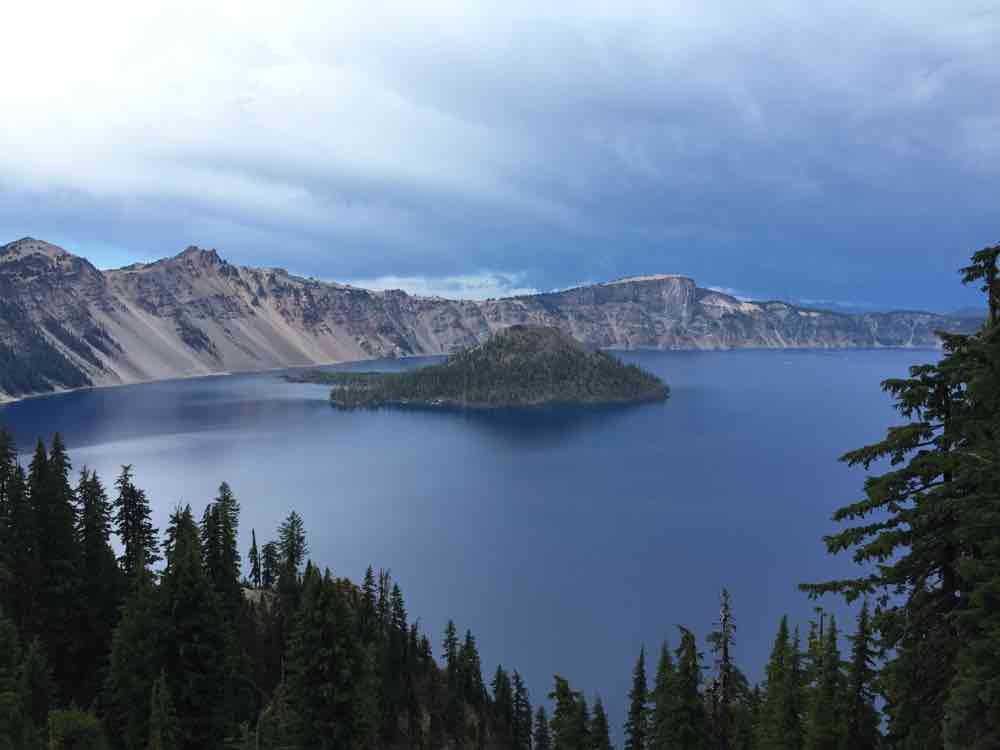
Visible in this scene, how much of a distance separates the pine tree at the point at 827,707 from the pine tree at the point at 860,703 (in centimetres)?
83

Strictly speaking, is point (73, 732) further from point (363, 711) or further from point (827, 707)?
point (827, 707)

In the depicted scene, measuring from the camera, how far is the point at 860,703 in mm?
26375

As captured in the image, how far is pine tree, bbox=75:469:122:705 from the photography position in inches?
2034

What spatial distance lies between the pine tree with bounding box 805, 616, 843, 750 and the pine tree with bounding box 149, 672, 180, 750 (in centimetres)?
2574

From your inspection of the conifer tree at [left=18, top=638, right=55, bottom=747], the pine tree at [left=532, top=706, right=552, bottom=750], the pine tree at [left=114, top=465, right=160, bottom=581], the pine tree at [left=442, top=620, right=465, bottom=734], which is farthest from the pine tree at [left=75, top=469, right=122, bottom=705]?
the pine tree at [left=532, top=706, right=552, bottom=750]

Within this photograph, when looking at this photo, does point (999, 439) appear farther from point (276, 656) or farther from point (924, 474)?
point (276, 656)

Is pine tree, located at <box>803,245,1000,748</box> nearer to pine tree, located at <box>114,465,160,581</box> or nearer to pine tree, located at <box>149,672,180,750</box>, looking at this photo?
pine tree, located at <box>149,672,180,750</box>

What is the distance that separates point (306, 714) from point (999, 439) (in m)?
25.2

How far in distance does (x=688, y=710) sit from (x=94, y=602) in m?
44.3

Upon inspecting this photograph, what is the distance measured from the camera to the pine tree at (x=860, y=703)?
83.2 feet

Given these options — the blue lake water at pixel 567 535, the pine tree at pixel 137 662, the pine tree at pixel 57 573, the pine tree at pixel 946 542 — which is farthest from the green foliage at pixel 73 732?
the blue lake water at pixel 567 535

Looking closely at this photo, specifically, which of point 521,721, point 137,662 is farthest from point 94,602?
point 521,721

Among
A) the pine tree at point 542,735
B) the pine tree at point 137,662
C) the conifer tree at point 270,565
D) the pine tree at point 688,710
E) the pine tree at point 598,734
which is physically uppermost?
the pine tree at point 137,662

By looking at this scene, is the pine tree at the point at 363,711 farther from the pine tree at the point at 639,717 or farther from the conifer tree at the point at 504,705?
the conifer tree at the point at 504,705
